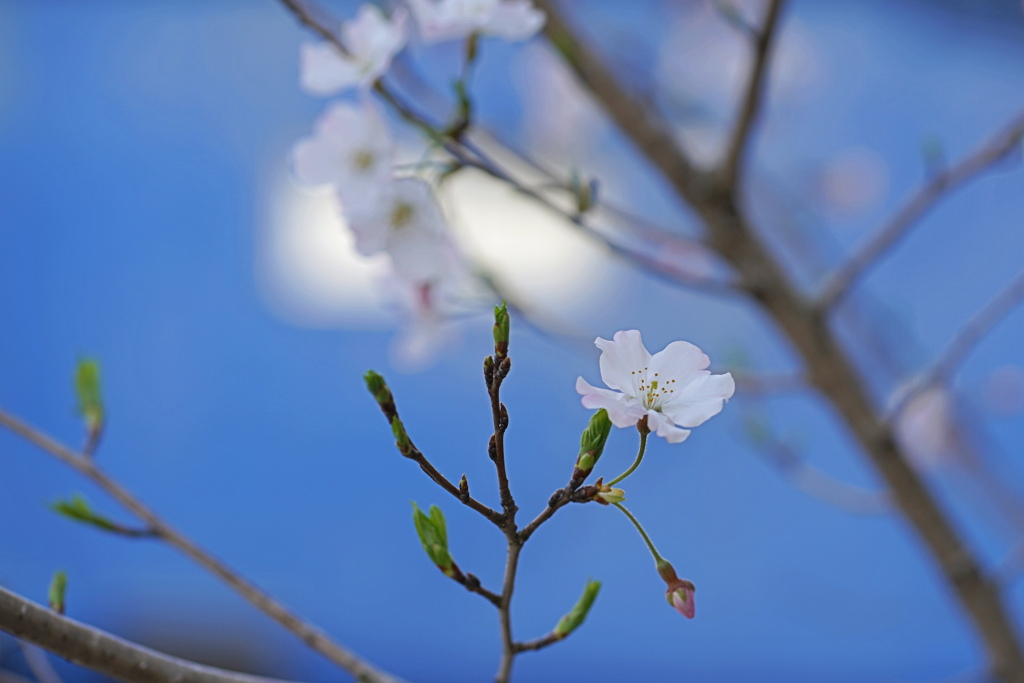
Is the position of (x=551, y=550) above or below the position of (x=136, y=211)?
below

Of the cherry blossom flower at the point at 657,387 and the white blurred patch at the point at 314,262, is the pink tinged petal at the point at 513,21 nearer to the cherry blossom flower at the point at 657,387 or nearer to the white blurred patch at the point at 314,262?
the cherry blossom flower at the point at 657,387

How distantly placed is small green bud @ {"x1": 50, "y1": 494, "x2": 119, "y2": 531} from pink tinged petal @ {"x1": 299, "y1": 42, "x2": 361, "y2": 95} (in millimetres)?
253

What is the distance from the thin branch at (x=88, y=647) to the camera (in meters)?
0.24

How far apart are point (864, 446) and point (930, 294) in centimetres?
128

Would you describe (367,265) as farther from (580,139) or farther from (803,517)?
(803,517)

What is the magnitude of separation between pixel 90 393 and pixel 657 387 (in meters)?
0.33

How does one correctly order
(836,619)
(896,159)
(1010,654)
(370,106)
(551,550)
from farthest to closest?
(896,159) < (836,619) < (551,550) < (1010,654) < (370,106)

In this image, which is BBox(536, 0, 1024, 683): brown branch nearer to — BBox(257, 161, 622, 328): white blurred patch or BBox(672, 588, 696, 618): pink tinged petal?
BBox(672, 588, 696, 618): pink tinged petal

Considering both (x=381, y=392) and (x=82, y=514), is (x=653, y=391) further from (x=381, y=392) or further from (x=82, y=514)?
(x=82, y=514)

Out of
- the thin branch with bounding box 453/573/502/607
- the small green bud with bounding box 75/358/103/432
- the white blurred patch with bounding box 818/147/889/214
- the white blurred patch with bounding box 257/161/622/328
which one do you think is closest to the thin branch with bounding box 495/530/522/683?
the thin branch with bounding box 453/573/502/607

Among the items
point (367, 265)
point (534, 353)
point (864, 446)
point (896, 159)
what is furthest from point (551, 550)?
point (896, 159)

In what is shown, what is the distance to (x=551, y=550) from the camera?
141cm

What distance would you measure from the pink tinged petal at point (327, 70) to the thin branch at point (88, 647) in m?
0.30

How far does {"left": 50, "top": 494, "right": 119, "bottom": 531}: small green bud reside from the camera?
383 mm
